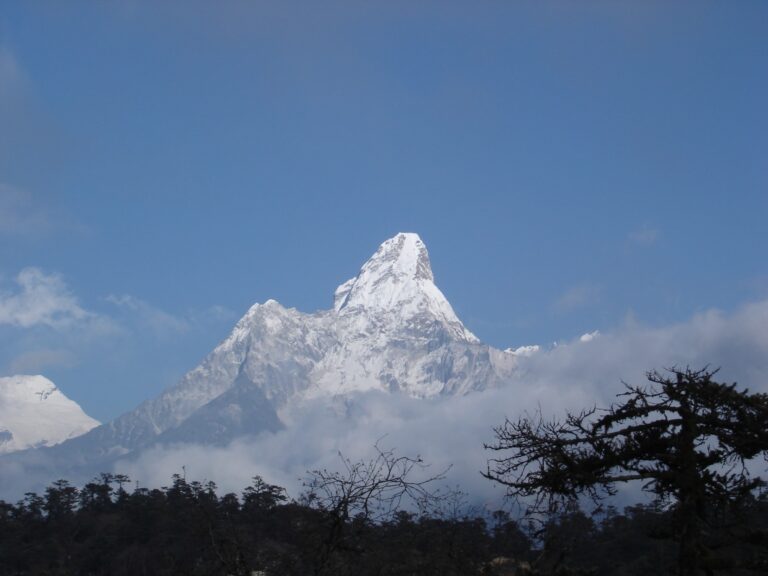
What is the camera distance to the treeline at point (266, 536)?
1424 centimetres

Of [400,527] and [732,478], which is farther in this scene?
[400,527]

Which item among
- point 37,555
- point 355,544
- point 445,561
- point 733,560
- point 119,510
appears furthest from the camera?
point 119,510

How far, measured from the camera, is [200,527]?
14.9 meters

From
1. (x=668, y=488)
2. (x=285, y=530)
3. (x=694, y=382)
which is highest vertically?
(x=285, y=530)

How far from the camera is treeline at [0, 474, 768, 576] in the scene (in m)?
14.2

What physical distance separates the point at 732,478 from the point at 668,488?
2.68ft

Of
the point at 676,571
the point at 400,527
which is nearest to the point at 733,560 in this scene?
the point at 676,571

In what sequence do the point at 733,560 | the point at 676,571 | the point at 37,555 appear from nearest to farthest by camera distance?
1. the point at 733,560
2. the point at 676,571
3. the point at 37,555

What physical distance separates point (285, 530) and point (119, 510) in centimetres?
2167

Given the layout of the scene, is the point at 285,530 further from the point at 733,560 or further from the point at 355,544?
the point at 733,560

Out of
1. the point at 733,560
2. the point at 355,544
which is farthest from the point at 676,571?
the point at 355,544

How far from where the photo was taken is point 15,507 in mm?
77812

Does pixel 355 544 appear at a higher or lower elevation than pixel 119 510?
lower

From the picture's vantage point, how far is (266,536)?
205 feet
